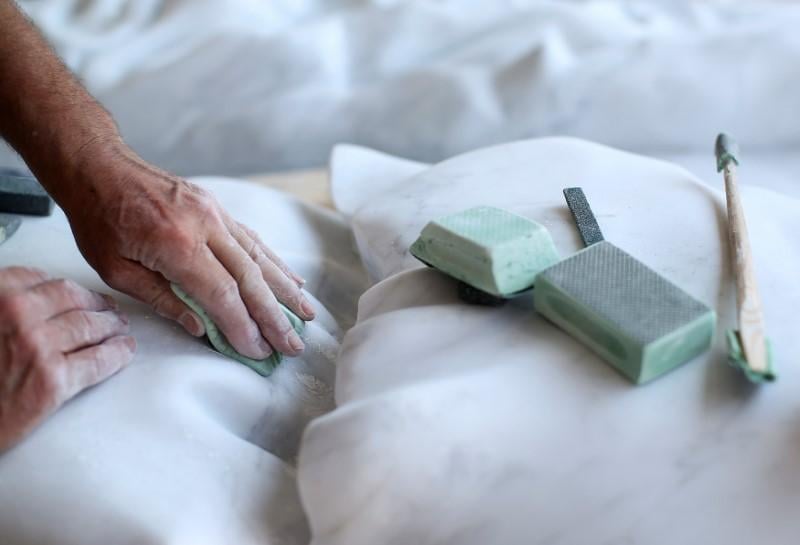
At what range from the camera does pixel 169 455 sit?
60 cm

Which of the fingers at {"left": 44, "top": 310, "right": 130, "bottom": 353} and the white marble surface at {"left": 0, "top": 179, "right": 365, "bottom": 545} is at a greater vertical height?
the fingers at {"left": 44, "top": 310, "right": 130, "bottom": 353}

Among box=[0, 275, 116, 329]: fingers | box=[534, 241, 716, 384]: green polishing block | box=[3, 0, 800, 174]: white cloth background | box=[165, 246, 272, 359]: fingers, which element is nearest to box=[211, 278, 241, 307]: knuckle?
box=[165, 246, 272, 359]: fingers

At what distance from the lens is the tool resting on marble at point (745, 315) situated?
21.0 inches

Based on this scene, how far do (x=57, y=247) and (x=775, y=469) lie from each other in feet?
2.17

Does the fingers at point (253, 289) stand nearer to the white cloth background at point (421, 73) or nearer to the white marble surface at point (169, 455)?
the white marble surface at point (169, 455)

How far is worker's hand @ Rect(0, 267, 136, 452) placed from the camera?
1.97 feet

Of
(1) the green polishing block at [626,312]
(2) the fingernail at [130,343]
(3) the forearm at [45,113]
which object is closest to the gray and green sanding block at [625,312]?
(1) the green polishing block at [626,312]

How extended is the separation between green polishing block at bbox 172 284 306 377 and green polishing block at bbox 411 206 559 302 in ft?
0.54

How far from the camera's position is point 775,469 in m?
0.54

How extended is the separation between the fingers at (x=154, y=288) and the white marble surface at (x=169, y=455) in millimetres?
19

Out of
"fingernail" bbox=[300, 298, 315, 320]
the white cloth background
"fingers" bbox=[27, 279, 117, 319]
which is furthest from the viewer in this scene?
the white cloth background

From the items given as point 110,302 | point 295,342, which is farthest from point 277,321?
point 110,302

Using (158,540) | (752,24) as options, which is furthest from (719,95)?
(158,540)

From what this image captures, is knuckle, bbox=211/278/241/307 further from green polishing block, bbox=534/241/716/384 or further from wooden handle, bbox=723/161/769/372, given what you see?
wooden handle, bbox=723/161/769/372
